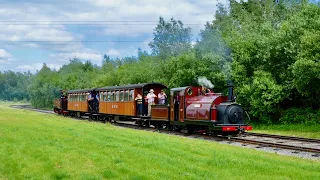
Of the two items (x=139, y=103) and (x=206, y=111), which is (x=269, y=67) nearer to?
(x=139, y=103)

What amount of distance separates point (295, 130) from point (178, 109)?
314 inches

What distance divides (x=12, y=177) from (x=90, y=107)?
3096 cm

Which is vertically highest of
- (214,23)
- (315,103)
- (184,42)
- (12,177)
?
(214,23)

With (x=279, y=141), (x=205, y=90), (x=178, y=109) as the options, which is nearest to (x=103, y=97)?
(x=178, y=109)

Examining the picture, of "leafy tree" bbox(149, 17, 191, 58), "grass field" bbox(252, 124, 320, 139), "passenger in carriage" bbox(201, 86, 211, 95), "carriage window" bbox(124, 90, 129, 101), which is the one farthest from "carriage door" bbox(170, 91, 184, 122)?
"leafy tree" bbox(149, 17, 191, 58)

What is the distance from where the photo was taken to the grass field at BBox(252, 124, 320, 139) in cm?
2445

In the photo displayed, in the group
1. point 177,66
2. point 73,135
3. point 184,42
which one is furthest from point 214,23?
point 73,135

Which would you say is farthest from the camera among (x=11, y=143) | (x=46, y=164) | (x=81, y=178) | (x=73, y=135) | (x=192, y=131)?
(x=192, y=131)

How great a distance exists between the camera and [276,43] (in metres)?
29.2

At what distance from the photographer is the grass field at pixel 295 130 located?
24.5 metres

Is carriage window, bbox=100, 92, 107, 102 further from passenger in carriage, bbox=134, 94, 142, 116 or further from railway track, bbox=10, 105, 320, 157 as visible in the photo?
railway track, bbox=10, 105, 320, 157

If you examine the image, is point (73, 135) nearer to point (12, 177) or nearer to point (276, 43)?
point (12, 177)

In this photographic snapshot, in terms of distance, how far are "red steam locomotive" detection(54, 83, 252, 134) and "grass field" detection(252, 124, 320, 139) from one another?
206 inches

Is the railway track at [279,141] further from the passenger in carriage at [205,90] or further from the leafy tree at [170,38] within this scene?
the leafy tree at [170,38]
